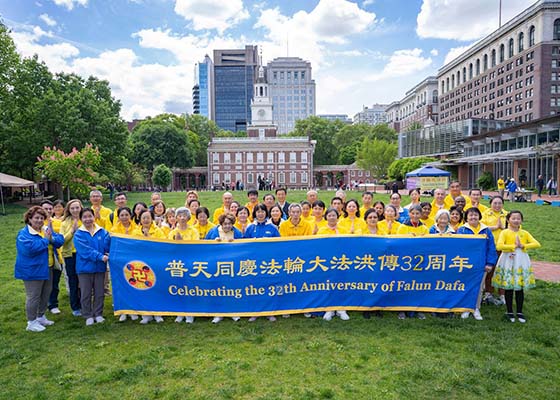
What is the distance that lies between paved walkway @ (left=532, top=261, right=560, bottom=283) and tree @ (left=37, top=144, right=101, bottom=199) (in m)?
21.5

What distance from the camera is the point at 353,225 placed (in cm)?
589

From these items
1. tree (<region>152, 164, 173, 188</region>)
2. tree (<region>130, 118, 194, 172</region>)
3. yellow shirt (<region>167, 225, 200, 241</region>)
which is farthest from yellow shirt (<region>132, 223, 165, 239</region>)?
A: tree (<region>130, 118, 194, 172</region>)

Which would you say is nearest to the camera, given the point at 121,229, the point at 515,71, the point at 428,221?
the point at 121,229

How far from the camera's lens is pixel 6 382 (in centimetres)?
392

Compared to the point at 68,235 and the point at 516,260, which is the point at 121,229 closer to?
the point at 68,235

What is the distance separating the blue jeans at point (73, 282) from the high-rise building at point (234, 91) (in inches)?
5449

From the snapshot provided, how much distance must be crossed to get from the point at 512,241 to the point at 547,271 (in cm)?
385

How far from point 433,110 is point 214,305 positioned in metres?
103

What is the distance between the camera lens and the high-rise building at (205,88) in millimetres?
143500

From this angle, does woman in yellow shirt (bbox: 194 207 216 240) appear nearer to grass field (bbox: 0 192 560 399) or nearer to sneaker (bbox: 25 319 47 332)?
grass field (bbox: 0 192 560 399)

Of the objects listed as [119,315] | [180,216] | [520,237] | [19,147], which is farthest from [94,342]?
[19,147]

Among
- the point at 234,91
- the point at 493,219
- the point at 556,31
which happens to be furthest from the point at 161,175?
the point at 234,91

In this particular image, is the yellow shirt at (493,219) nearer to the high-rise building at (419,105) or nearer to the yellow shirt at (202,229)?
the yellow shirt at (202,229)

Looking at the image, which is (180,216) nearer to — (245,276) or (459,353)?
(245,276)
